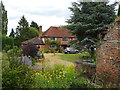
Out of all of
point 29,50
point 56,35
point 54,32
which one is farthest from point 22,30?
point 29,50

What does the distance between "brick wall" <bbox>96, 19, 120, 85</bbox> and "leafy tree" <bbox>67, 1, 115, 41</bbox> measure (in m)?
7.73

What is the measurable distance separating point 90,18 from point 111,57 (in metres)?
8.42

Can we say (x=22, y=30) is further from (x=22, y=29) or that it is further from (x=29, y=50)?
(x=29, y=50)

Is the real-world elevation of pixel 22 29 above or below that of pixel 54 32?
above

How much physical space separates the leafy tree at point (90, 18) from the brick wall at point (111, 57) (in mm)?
7728

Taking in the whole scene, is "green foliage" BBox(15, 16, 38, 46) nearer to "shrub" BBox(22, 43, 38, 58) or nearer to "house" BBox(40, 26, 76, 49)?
"house" BBox(40, 26, 76, 49)

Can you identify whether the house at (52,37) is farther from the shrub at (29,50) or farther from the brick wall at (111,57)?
the brick wall at (111,57)

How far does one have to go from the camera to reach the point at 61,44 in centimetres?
2777

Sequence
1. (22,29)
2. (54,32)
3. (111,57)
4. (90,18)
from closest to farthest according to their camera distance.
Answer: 1. (111,57)
2. (90,18)
3. (22,29)
4. (54,32)

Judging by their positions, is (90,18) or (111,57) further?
(90,18)

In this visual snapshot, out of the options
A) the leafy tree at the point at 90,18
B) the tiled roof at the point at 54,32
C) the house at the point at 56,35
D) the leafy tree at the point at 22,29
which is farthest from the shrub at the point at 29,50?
the tiled roof at the point at 54,32

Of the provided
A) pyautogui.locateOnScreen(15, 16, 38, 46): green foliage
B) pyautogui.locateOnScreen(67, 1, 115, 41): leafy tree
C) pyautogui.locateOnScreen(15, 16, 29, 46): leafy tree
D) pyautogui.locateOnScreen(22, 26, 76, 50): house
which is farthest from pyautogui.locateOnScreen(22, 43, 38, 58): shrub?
pyautogui.locateOnScreen(22, 26, 76, 50): house

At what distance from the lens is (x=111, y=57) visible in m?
4.15

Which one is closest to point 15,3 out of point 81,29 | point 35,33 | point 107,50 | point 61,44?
point 107,50
